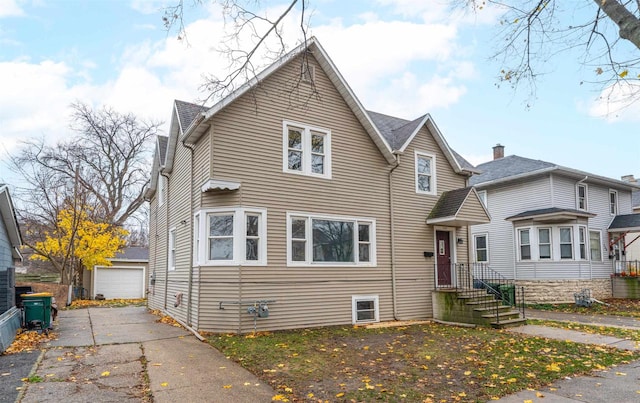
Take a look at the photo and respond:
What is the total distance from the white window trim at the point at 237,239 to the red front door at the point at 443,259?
6383mm

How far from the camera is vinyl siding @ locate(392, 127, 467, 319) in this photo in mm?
13078

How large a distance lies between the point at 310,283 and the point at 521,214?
12.4 m

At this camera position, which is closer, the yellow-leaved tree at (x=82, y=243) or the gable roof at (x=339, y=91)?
the gable roof at (x=339, y=91)

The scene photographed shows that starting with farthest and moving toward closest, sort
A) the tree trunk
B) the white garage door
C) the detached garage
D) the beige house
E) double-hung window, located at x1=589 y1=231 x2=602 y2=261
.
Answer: the white garage door
the detached garage
double-hung window, located at x1=589 y1=231 x2=602 y2=261
the beige house
the tree trunk

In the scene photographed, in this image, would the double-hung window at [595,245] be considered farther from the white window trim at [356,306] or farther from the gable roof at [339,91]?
the white window trim at [356,306]

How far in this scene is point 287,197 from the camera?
11250 millimetres

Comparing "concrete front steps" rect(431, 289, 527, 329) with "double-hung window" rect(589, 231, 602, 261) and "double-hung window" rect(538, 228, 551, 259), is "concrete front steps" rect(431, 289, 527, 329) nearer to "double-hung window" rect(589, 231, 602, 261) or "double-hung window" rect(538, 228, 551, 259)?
"double-hung window" rect(538, 228, 551, 259)

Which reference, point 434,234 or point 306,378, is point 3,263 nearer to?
point 306,378

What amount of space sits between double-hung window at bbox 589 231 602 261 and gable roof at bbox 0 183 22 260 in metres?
22.5

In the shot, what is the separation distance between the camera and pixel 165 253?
47.5 ft

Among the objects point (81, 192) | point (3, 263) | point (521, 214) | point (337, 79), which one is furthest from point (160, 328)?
point (81, 192)

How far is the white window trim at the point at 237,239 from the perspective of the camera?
10320mm

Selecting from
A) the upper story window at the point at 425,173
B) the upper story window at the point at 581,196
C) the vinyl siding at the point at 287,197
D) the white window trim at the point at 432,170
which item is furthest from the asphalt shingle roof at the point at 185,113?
the upper story window at the point at 581,196

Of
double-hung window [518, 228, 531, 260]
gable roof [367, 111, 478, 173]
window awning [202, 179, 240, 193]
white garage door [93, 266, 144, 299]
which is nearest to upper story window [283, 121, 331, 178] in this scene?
window awning [202, 179, 240, 193]
